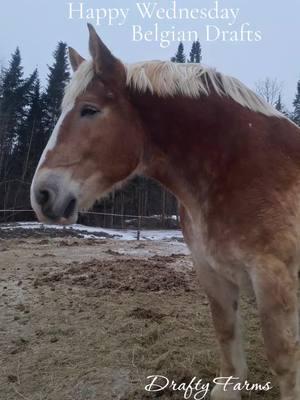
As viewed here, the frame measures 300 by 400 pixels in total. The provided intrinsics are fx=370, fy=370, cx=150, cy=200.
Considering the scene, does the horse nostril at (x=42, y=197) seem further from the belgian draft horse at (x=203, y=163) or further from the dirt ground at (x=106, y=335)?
the dirt ground at (x=106, y=335)

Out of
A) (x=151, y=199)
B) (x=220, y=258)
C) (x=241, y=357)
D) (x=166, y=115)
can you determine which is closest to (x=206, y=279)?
(x=220, y=258)

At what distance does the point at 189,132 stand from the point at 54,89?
3626 centimetres

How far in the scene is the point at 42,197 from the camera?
2215 millimetres

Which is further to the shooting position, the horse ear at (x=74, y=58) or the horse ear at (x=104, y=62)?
the horse ear at (x=74, y=58)

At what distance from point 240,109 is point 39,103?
34859mm

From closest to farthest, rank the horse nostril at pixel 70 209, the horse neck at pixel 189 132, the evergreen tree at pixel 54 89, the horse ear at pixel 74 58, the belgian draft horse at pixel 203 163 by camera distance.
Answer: the belgian draft horse at pixel 203 163 < the horse nostril at pixel 70 209 < the horse neck at pixel 189 132 < the horse ear at pixel 74 58 < the evergreen tree at pixel 54 89

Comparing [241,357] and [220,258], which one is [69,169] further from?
[241,357]

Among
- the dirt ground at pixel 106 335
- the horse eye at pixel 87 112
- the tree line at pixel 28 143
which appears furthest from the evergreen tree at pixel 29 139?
the horse eye at pixel 87 112

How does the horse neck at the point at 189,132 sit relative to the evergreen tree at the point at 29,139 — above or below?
below

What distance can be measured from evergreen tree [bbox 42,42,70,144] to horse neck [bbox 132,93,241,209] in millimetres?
30998

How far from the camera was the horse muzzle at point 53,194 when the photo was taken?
2199 millimetres

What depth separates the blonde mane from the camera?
2.40m

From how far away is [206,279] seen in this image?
2.68m

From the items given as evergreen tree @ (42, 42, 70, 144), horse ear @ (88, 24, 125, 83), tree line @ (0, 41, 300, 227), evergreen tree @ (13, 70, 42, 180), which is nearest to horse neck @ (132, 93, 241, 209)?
horse ear @ (88, 24, 125, 83)
